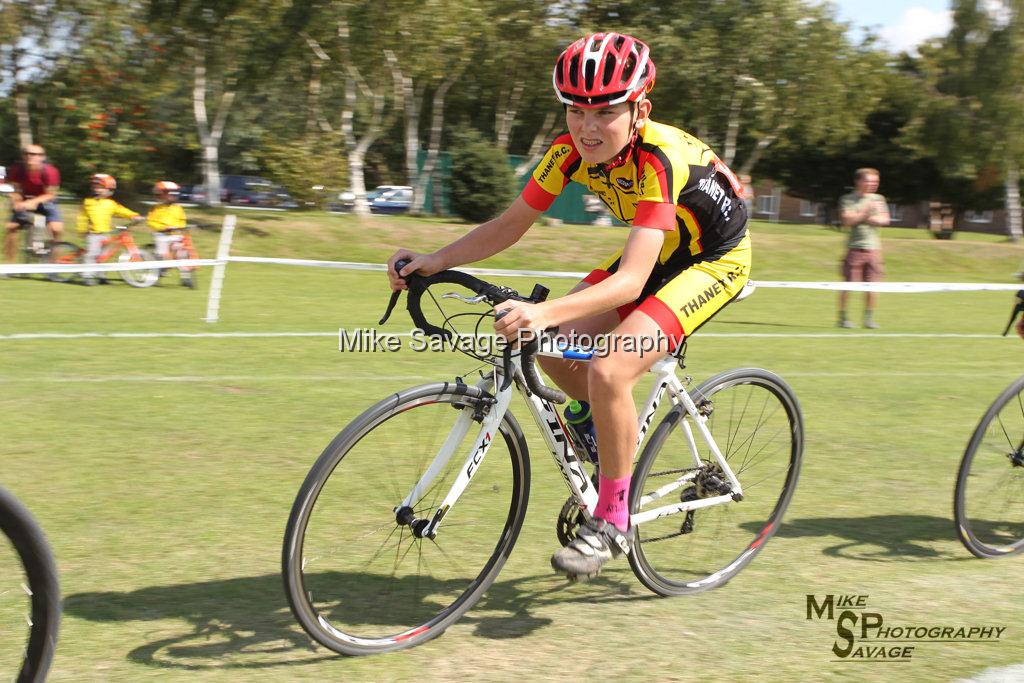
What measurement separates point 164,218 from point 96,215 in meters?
1.03

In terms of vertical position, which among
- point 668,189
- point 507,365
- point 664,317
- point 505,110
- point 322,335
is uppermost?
point 505,110

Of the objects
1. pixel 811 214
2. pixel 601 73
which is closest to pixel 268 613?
pixel 601 73

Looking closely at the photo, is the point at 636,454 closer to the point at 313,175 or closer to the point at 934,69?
the point at 313,175

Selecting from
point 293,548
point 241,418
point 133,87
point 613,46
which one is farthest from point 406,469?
point 133,87

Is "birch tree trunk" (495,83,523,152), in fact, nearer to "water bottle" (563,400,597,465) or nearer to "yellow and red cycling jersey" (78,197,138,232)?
"yellow and red cycling jersey" (78,197,138,232)

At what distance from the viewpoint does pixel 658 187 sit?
403 cm

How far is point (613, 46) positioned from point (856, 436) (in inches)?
182

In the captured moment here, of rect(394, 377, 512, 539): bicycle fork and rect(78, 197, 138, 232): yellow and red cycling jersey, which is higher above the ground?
rect(78, 197, 138, 232): yellow and red cycling jersey

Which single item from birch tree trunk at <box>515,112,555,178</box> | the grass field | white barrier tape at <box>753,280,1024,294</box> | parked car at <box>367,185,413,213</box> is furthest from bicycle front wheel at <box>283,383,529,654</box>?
parked car at <box>367,185,413,213</box>

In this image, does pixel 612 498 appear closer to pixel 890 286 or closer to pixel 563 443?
pixel 563 443

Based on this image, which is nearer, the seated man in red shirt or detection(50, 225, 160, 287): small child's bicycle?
the seated man in red shirt

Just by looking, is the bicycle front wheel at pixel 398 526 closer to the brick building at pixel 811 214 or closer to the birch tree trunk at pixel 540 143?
the birch tree trunk at pixel 540 143

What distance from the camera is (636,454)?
4.49m

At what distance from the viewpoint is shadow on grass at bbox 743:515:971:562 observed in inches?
205
